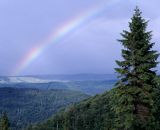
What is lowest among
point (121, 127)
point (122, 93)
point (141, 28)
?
point (121, 127)

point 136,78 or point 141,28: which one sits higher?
point 141,28

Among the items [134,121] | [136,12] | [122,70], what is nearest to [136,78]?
[122,70]

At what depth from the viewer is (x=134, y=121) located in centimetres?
3784

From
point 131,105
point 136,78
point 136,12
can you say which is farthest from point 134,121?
point 136,12

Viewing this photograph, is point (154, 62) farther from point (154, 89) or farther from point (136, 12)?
point (136, 12)

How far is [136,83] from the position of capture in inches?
1547

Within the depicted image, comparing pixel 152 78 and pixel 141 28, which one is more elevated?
pixel 141 28

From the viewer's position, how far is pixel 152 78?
1547 inches

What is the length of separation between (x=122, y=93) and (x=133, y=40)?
544cm

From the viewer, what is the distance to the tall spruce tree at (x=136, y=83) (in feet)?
126

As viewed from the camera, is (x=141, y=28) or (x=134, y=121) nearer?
(x=134, y=121)

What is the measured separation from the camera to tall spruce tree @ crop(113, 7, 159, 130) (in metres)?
38.3

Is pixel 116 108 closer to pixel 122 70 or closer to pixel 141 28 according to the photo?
pixel 122 70

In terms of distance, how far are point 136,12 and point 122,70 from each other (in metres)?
6.68
